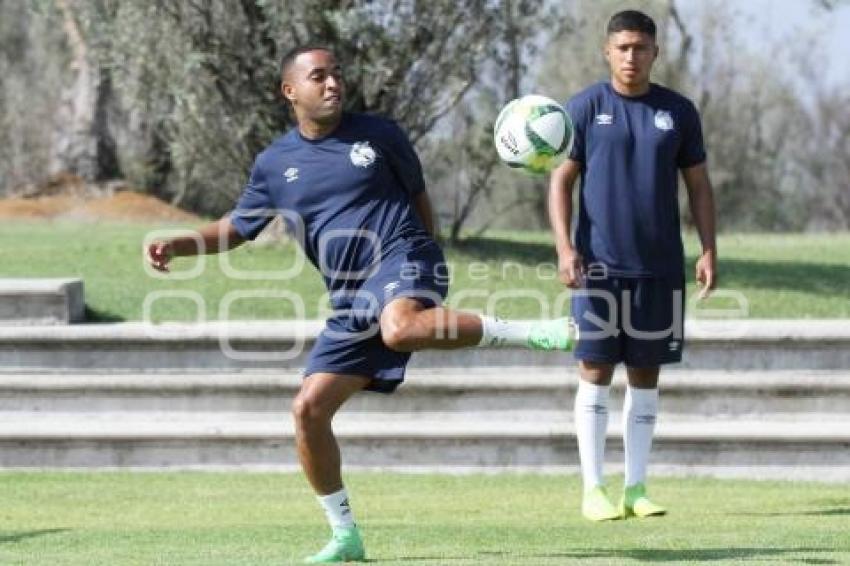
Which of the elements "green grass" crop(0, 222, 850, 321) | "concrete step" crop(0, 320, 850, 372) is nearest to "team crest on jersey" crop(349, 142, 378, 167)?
"concrete step" crop(0, 320, 850, 372)

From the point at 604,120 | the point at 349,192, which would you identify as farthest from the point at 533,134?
the point at 349,192

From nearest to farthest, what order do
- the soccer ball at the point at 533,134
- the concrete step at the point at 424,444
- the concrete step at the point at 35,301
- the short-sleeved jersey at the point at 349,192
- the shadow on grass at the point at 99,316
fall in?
the short-sleeved jersey at the point at 349,192 → the soccer ball at the point at 533,134 → the concrete step at the point at 424,444 → the concrete step at the point at 35,301 → the shadow on grass at the point at 99,316

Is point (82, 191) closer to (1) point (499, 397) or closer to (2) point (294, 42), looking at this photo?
(2) point (294, 42)

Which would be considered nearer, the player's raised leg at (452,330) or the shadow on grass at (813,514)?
the player's raised leg at (452,330)

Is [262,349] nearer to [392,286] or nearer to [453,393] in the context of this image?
[453,393]

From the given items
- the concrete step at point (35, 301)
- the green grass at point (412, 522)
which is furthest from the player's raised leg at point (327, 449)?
the concrete step at point (35, 301)

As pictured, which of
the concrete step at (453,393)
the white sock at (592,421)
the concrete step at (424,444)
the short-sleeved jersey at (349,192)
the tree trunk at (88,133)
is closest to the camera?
the short-sleeved jersey at (349,192)

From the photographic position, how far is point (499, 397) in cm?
1168

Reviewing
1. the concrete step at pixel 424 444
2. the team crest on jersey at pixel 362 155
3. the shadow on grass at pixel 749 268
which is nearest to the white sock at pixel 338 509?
the team crest on jersey at pixel 362 155

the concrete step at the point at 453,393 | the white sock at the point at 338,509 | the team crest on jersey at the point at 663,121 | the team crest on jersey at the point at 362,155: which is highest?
the team crest on jersey at the point at 362,155

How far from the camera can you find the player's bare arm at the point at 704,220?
8930 mm

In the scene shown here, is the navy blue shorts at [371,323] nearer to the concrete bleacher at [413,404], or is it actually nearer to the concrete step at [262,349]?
the concrete bleacher at [413,404]

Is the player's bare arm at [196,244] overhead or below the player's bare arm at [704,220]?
overhead

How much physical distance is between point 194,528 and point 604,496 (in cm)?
184
